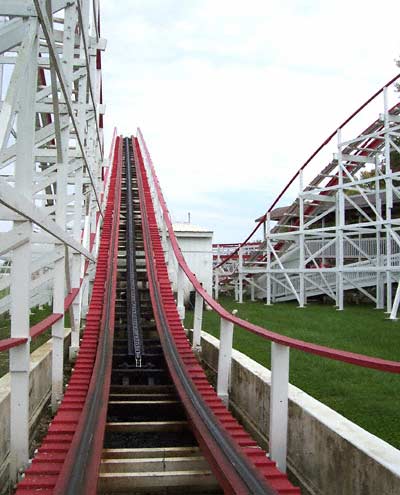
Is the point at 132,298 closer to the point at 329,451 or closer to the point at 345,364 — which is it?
the point at 345,364

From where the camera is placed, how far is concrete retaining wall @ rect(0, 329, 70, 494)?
3.98 meters

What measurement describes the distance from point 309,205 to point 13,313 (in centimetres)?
1867

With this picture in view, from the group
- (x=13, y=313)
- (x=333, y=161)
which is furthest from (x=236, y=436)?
(x=333, y=161)

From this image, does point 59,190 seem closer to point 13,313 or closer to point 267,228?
point 13,313

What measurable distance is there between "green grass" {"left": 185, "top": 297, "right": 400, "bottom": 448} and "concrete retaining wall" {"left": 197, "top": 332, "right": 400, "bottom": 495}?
85cm

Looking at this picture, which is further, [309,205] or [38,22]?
[309,205]

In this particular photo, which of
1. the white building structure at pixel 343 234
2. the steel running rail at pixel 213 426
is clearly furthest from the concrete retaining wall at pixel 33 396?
the white building structure at pixel 343 234

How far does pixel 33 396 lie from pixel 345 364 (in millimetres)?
4317

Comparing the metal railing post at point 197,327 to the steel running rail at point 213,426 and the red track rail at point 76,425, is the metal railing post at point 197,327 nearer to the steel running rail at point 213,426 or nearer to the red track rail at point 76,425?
the steel running rail at point 213,426

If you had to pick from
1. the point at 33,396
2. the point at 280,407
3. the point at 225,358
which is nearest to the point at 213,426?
the point at 280,407

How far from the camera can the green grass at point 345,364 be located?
5316 mm

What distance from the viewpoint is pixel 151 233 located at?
1269cm

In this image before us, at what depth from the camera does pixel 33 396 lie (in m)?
5.20

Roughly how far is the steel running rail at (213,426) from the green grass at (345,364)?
3.82 feet
